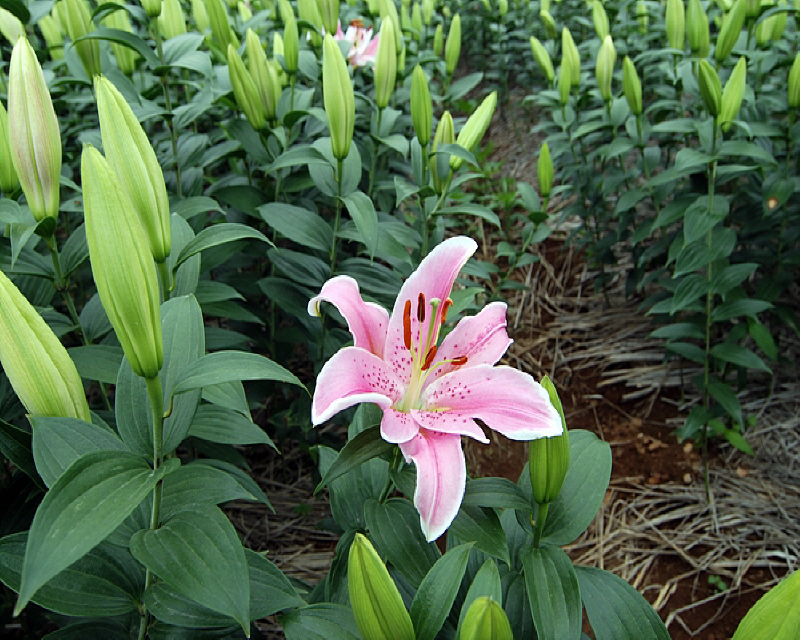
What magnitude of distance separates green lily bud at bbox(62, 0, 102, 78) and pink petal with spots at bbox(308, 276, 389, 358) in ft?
3.19

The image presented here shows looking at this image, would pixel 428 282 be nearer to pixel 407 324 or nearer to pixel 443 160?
pixel 407 324

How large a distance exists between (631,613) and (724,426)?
161 cm

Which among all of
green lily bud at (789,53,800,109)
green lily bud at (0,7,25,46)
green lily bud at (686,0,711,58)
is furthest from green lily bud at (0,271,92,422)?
green lily bud at (686,0,711,58)

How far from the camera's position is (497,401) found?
73 cm

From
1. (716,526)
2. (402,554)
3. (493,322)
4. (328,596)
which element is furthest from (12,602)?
(716,526)

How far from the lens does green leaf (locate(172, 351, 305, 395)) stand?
64 centimetres

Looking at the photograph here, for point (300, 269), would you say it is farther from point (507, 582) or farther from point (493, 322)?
point (507, 582)

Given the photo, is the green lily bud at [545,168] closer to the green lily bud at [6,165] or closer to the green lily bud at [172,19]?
the green lily bud at [172,19]

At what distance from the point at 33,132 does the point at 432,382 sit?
23.8 inches

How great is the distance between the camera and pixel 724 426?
6.98ft

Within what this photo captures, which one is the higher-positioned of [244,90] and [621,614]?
[244,90]

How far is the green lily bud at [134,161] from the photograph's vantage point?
69 centimetres

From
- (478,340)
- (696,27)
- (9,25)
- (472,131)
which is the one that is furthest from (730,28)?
(9,25)

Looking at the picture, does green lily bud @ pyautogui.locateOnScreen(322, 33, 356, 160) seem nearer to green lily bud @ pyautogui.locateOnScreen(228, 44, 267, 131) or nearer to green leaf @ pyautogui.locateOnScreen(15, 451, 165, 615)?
green lily bud @ pyautogui.locateOnScreen(228, 44, 267, 131)
